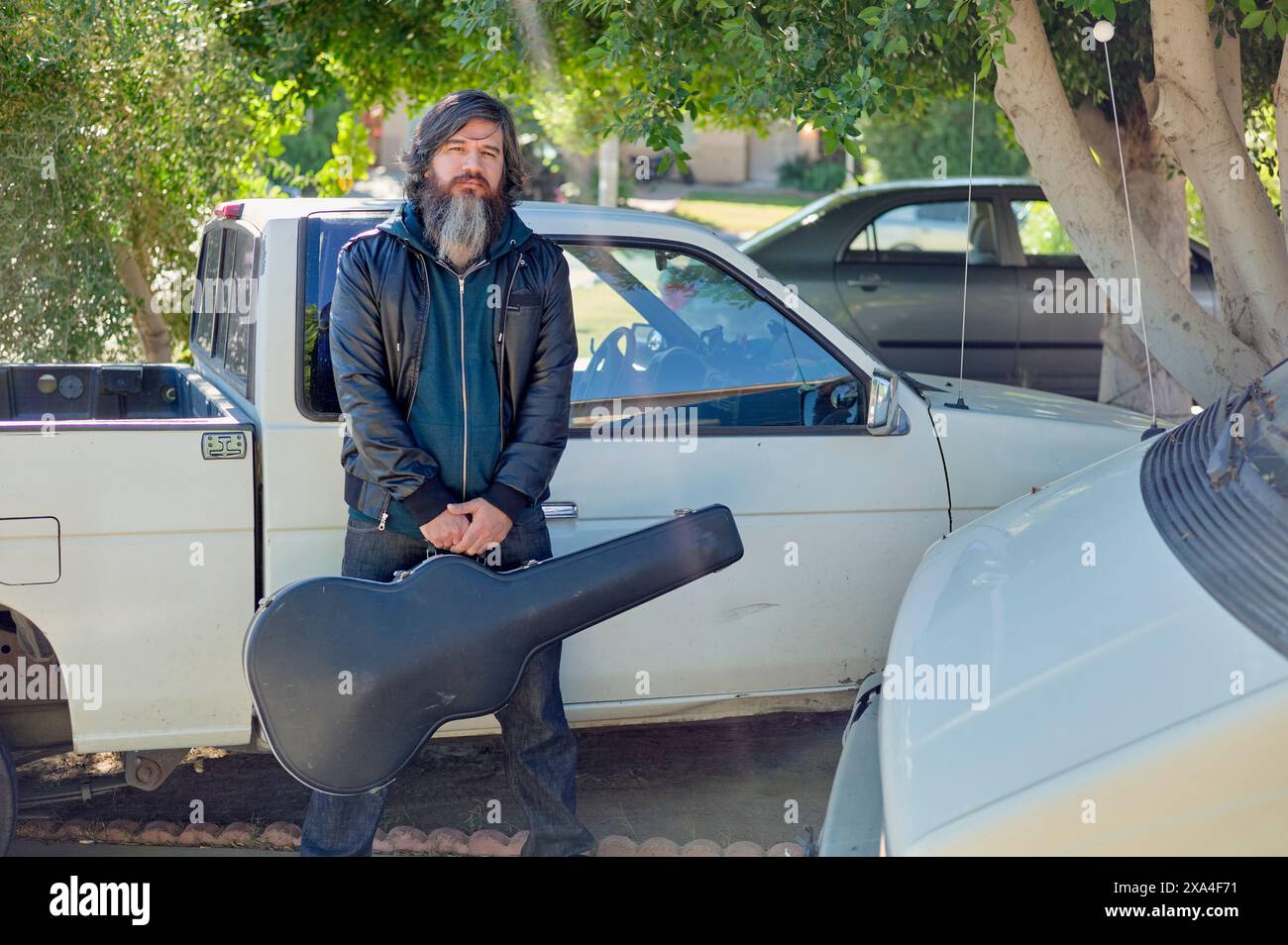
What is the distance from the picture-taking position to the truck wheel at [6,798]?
137 inches

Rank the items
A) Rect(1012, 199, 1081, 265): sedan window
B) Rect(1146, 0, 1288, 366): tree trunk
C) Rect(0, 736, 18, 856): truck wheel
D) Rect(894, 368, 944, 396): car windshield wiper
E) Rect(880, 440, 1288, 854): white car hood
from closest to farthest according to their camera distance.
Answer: Rect(880, 440, 1288, 854): white car hood, Rect(0, 736, 18, 856): truck wheel, Rect(894, 368, 944, 396): car windshield wiper, Rect(1146, 0, 1288, 366): tree trunk, Rect(1012, 199, 1081, 265): sedan window

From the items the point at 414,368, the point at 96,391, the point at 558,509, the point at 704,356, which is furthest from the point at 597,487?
the point at 96,391

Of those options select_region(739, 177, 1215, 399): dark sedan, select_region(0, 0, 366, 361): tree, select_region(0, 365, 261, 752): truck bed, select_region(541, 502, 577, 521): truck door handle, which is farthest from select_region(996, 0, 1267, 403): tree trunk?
select_region(739, 177, 1215, 399): dark sedan

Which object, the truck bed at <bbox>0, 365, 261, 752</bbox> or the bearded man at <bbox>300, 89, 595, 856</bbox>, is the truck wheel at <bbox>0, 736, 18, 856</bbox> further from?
the bearded man at <bbox>300, 89, 595, 856</bbox>

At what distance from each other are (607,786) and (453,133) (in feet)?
7.36

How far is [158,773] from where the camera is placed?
12.2 feet

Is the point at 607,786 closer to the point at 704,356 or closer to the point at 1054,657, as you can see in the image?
the point at 704,356

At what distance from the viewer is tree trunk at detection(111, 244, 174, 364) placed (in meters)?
6.50

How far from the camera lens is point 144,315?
6.62 metres

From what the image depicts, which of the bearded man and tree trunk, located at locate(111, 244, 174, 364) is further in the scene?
tree trunk, located at locate(111, 244, 174, 364)

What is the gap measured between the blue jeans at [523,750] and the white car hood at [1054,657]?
3.12 feet

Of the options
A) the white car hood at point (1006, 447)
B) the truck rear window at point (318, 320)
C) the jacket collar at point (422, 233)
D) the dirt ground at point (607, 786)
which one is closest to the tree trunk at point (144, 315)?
the dirt ground at point (607, 786)

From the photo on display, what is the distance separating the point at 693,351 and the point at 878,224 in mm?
5553

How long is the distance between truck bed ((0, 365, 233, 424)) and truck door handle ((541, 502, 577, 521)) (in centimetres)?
134
